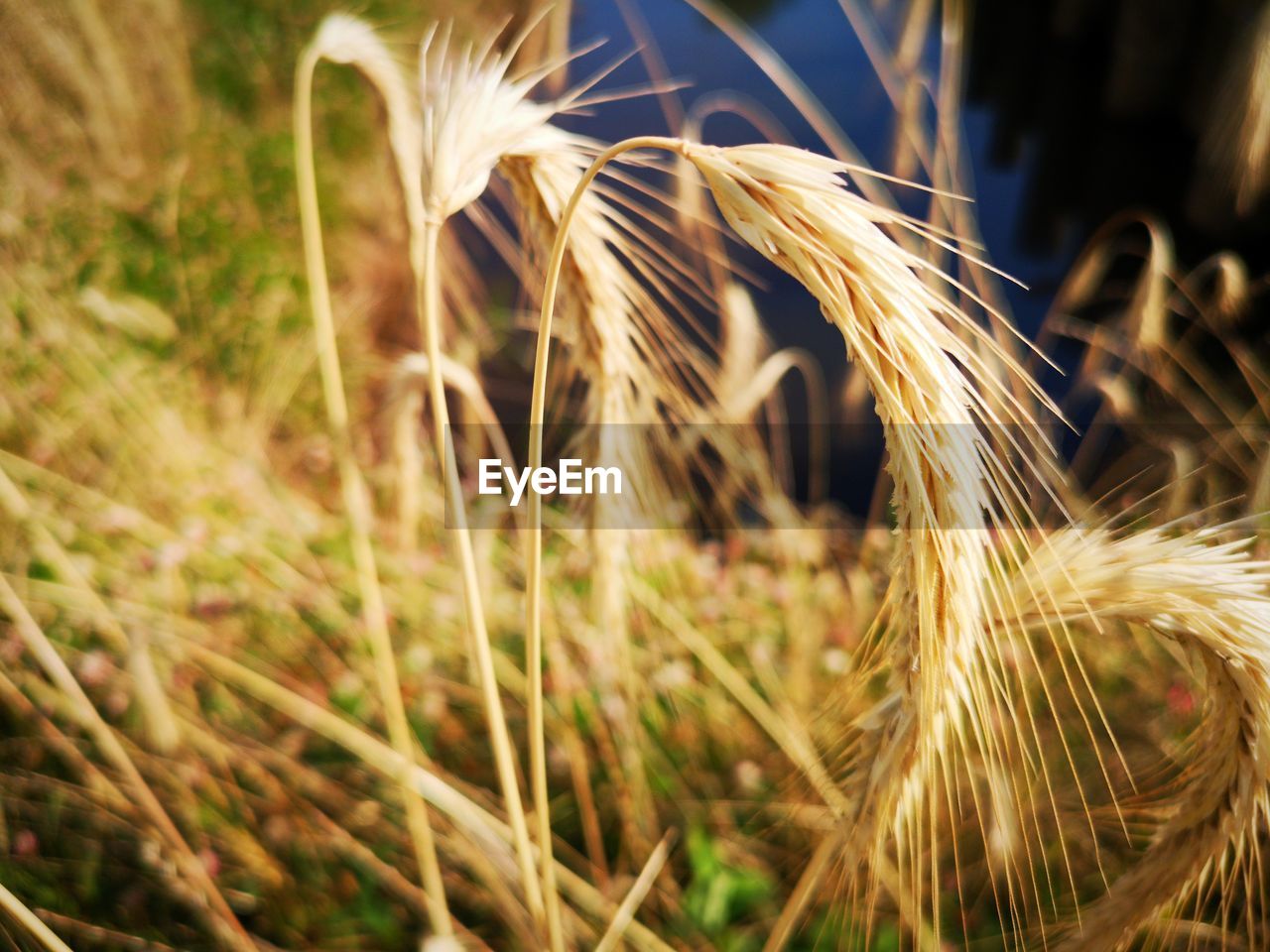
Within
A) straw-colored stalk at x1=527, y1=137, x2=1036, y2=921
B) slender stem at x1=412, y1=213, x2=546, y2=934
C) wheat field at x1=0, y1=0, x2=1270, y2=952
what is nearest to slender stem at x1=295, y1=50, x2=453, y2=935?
wheat field at x1=0, y1=0, x2=1270, y2=952

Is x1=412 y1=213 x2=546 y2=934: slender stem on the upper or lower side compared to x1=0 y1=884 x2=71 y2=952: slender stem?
upper

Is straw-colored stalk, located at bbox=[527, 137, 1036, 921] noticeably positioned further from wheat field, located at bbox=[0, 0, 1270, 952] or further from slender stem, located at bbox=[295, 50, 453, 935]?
slender stem, located at bbox=[295, 50, 453, 935]

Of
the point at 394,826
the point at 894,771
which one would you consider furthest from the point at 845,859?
the point at 394,826

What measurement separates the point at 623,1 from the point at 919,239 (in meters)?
0.70

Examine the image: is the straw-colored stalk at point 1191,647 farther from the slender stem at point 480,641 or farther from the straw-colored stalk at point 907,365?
the slender stem at point 480,641

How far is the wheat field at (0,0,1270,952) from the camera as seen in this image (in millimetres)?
442

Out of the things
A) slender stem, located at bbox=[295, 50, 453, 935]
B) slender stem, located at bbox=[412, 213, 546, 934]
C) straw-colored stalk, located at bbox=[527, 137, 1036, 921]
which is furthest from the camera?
slender stem, located at bbox=[295, 50, 453, 935]

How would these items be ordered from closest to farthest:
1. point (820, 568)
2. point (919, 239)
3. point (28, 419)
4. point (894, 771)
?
1. point (894, 771)
2. point (919, 239)
3. point (28, 419)
4. point (820, 568)

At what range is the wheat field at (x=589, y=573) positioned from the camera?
0.44 m

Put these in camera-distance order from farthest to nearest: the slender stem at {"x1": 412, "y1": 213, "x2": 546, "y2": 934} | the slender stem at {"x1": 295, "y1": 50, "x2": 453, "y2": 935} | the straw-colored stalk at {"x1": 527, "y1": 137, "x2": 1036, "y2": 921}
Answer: the slender stem at {"x1": 295, "y1": 50, "x2": 453, "y2": 935} → the slender stem at {"x1": 412, "y1": 213, "x2": 546, "y2": 934} → the straw-colored stalk at {"x1": 527, "y1": 137, "x2": 1036, "y2": 921}

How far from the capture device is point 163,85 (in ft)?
9.23

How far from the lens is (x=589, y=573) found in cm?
88

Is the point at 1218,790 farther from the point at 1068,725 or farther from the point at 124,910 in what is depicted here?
the point at 124,910

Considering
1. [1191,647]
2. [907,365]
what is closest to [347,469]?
[907,365]
